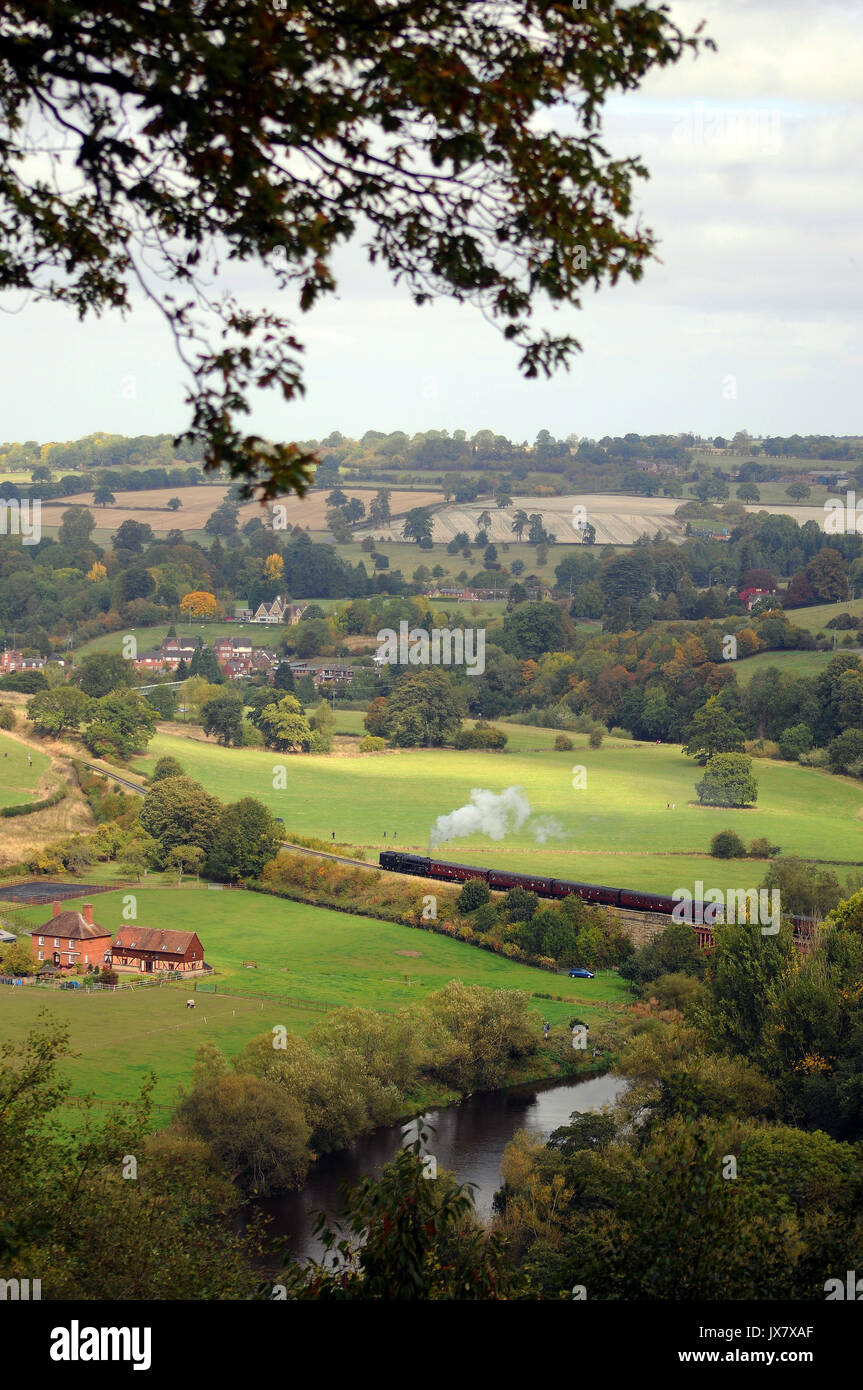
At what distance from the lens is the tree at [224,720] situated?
3354 inches

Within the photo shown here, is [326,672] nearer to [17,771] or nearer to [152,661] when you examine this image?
[152,661]

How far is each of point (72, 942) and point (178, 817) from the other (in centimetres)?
1669

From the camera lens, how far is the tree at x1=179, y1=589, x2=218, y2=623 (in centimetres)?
13225

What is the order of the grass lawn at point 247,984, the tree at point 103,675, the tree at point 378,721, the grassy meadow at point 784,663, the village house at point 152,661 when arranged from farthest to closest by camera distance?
the village house at point 152,661
the grassy meadow at point 784,663
the tree at point 103,675
the tree at point 378,721
the grass lawn at point 247,984

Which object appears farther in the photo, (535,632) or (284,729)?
(535,632)

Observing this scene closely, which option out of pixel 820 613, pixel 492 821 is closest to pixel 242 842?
pixel 492 821

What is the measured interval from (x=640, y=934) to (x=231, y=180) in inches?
1784

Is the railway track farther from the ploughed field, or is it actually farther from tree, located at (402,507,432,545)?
the ploughed field

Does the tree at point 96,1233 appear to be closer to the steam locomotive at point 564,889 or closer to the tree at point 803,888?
the steam locomotive at point 564,889

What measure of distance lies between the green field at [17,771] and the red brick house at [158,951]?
21.0m

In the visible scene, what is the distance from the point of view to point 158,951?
44750 mm

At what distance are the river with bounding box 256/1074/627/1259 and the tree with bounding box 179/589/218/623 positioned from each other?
326ft

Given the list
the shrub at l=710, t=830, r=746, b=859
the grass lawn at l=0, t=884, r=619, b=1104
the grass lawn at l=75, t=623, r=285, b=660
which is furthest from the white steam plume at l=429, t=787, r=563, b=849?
the grass lawn at l=75, t=623, r=285, b=660

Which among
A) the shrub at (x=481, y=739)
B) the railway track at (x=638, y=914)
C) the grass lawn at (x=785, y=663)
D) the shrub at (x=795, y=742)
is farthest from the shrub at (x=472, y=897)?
the grass lawn at (x=785, y=663)
